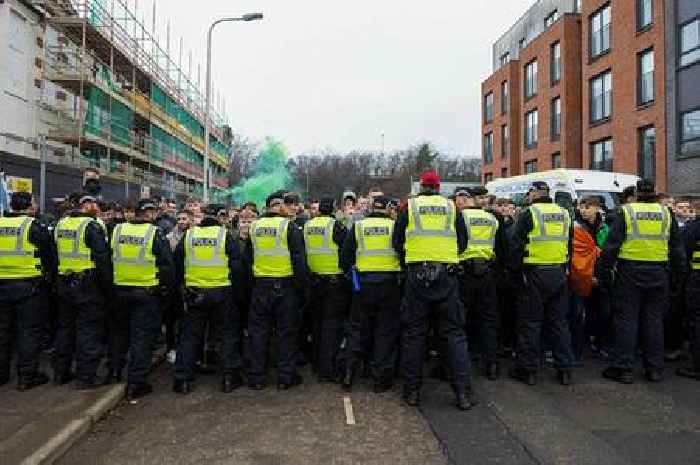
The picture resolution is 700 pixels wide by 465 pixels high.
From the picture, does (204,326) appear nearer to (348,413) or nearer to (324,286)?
(324,286)

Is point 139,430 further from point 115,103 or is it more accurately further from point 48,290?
point 115,103

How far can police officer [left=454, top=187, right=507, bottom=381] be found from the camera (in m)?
6.89

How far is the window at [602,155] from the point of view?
2734 centimetres

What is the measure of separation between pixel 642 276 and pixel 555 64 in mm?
28958

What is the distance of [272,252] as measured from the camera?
6770mm

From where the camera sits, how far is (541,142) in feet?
112

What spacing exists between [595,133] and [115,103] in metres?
21.4

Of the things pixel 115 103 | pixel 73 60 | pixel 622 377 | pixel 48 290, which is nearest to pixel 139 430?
pixel 48 290

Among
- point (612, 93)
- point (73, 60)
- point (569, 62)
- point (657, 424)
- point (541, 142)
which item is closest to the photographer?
point (657, 424)

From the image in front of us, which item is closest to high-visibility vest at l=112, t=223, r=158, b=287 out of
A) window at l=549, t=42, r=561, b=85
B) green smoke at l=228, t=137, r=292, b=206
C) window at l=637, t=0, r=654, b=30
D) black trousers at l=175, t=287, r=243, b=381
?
black trousers at l=175, t=287, r=243, b=381

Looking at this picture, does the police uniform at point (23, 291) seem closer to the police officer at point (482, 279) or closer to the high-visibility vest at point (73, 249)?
the high-visibility vest at point (73, 249)

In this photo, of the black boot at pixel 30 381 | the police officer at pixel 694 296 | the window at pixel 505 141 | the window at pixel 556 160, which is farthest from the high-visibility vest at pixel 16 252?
the window at pixel 505 141

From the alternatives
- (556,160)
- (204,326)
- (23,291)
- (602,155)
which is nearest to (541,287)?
(204,326)

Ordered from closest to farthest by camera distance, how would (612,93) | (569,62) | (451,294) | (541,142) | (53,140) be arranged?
(451,294), (53,140), (612,93), (569,62), (541,142)
